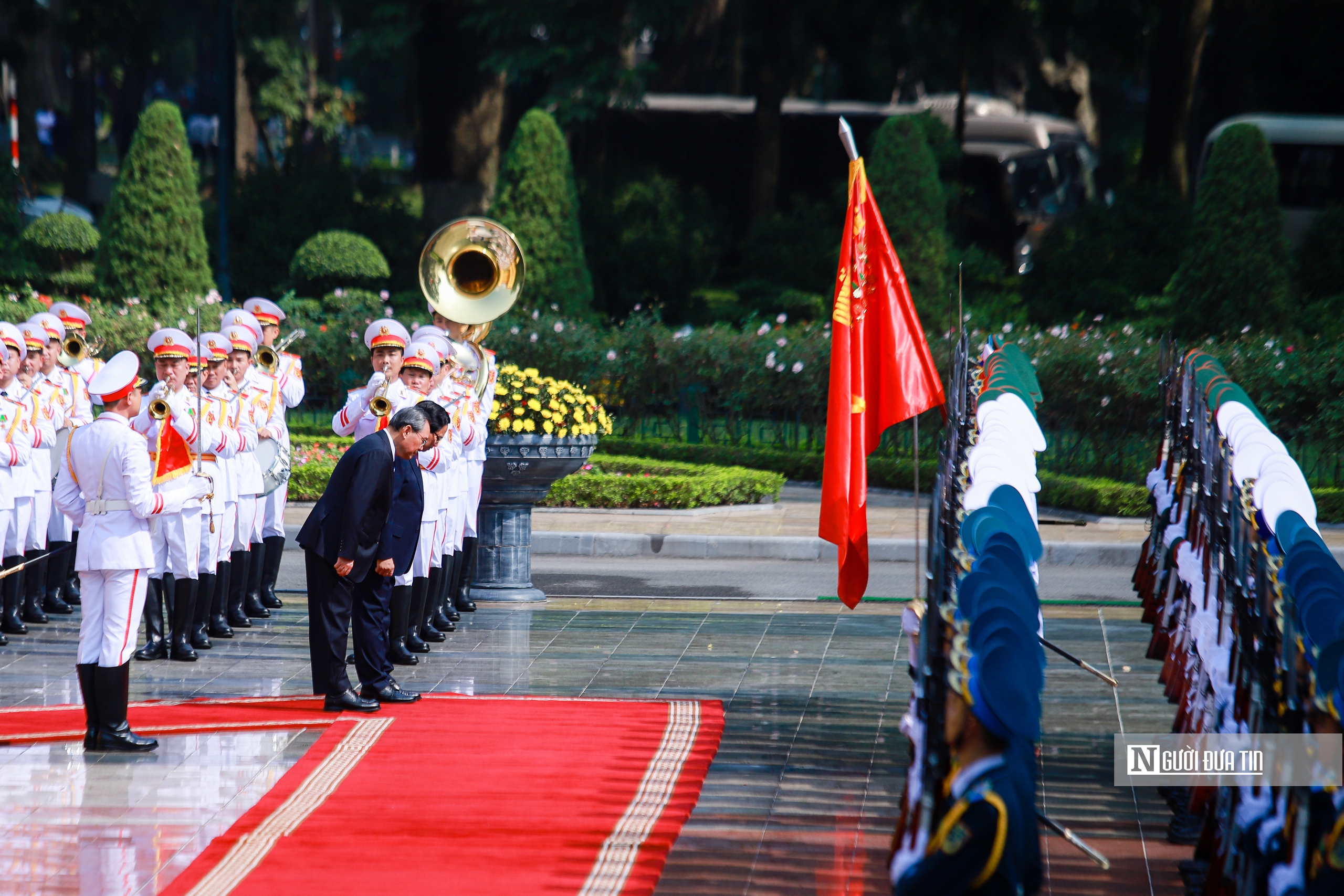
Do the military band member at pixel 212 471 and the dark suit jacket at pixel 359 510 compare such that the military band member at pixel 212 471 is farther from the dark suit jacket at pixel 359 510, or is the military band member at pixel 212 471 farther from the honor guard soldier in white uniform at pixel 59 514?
the dark suit jacket at pixel 359 510

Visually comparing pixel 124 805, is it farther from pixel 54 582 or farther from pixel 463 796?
pixel 54 582

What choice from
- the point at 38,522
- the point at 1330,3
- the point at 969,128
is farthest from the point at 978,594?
the point at 969,128

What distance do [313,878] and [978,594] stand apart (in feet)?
9.27

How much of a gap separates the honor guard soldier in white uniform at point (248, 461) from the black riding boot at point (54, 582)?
135cm

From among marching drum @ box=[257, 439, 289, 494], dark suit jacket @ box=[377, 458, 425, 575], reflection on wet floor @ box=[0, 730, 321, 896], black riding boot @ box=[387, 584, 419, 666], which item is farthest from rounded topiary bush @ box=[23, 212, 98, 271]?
reflection on wet floor @ box=[0, 730, 321, 896]

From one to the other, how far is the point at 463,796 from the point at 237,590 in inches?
180

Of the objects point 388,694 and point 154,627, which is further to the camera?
point 154,627

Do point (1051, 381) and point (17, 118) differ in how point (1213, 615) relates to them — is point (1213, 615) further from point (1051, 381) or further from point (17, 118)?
point (17, 118)

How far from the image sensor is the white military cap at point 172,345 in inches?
378

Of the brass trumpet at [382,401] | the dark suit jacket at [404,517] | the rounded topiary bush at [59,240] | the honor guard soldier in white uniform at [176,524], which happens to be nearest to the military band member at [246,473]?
the honor guard soldier in white uniform at [176,524]

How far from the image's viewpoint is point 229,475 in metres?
10.5

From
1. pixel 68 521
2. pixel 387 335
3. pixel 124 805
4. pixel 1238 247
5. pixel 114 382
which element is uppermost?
pixel 1238 247

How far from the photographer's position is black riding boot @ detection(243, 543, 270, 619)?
11258mm

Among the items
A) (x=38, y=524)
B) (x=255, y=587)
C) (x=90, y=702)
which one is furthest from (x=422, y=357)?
(x=38, y=524)
